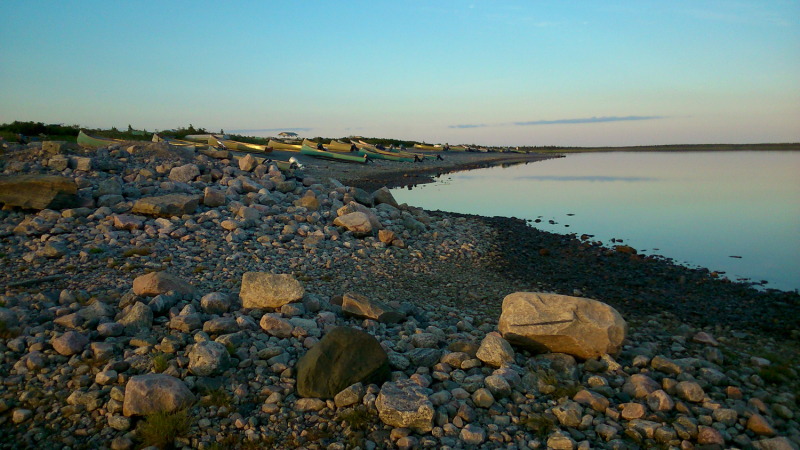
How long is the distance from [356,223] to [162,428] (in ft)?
22.8

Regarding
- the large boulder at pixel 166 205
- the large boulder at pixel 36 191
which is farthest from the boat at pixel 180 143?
the large boulder at pixel 166 205

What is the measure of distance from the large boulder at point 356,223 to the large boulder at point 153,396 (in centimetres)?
646

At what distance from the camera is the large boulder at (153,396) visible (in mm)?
3799

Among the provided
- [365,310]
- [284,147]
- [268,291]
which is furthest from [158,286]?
[284,147]

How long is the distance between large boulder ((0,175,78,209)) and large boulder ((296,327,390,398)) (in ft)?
25.4

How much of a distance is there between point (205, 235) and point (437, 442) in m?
6.78

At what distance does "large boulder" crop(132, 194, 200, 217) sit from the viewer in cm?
943

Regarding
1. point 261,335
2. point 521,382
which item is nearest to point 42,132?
point 261,335

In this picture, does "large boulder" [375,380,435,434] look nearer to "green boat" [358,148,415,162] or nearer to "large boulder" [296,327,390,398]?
"large boulder" [296,327,390,398]

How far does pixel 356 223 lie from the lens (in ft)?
33.8

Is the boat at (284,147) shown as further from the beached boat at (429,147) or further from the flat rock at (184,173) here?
the beached boat at (429,147)

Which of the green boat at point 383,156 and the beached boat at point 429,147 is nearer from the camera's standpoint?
the green boat at point 383,156

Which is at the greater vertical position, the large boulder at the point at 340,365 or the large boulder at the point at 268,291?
the large boulder at the point at 268,291

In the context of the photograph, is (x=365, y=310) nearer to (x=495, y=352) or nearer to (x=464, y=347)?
(x=464, y=347)
